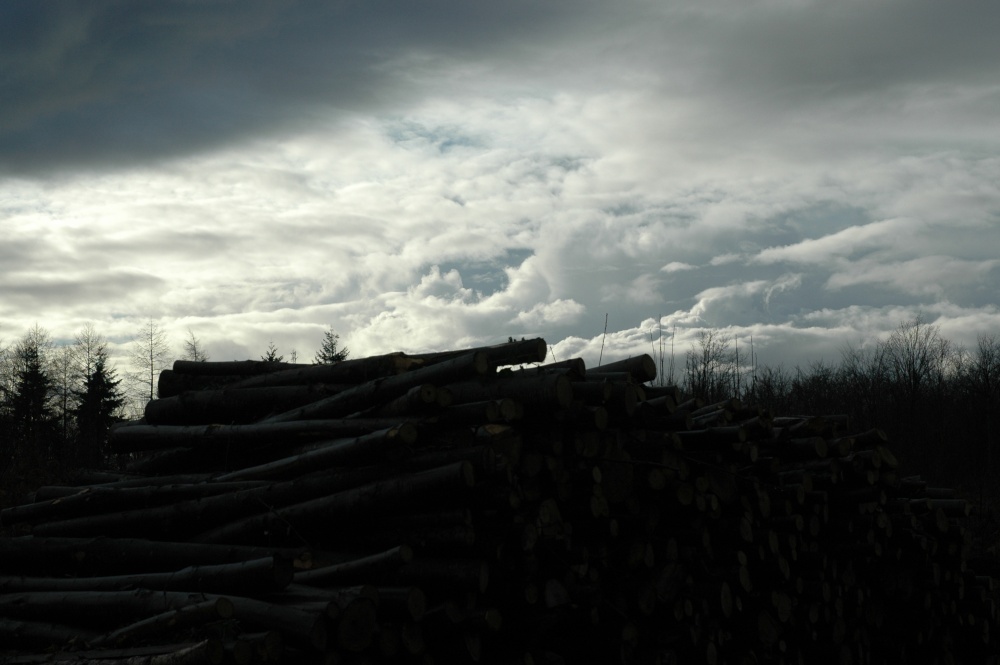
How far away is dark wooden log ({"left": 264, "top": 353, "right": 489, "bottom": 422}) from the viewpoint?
625 cm

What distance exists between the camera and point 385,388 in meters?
6.67

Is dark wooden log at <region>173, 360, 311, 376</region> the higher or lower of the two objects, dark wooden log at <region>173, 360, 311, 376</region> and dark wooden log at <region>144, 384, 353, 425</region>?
the higher

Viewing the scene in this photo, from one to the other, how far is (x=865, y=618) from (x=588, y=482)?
4275 mm

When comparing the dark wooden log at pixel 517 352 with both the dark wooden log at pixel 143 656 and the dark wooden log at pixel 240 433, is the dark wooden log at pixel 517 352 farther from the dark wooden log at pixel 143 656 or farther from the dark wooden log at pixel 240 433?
the dark wooden log at pixel 143 656

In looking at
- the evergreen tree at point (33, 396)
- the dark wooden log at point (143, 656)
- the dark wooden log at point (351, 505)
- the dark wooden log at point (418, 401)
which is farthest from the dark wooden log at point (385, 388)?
the evergreen tree at point (33, 396)

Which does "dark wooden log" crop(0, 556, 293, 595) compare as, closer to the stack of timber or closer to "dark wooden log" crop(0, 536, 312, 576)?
the stack of timber

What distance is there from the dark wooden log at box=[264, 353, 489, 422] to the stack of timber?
0.06 feet

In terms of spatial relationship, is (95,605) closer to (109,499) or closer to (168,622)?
(168,622)

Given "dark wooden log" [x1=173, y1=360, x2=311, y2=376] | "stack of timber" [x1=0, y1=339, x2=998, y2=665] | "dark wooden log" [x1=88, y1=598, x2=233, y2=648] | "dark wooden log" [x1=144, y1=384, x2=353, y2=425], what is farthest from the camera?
"dark wooden log" [x1=173, y1=360, x2=311, y2=376]

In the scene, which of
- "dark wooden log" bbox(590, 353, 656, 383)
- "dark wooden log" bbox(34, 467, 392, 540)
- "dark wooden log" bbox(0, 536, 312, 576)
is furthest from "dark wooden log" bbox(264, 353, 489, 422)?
"dark wooden log" bbox(590, 353, 656, 383)

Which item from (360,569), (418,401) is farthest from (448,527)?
(418,401)

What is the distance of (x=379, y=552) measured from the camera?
5.98m

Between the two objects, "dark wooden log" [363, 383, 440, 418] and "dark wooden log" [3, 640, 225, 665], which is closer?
"dark wooden log" [3, 640, 225, 665]

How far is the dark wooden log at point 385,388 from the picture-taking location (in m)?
6.25
